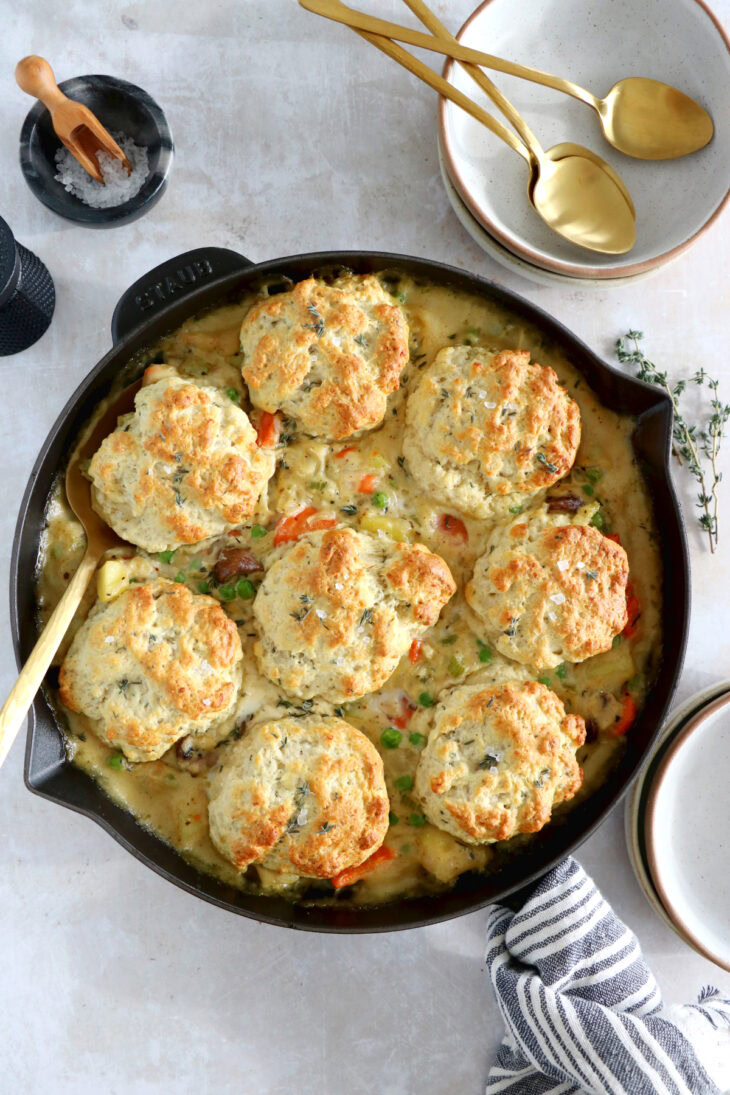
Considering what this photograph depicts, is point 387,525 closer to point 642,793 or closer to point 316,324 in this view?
point 316,324

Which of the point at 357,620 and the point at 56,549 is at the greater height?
the point at 357,620

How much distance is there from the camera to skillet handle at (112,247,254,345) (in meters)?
3.40

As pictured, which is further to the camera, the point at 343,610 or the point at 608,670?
the point at 608,670

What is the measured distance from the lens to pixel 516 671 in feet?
11.4

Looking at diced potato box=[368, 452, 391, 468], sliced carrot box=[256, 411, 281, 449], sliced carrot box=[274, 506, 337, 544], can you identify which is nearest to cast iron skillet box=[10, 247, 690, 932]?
sliced carrot box=[256, 411, 281, 449]

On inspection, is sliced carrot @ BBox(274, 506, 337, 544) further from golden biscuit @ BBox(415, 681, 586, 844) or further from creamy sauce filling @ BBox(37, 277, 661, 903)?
golden biscuit @ BBox(415, 681, 586, 844)

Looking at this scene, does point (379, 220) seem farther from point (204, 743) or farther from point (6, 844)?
point (6, 844)

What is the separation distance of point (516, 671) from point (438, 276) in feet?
4.85

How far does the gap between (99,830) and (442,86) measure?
3.19 meters

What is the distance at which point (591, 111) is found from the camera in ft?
12.9

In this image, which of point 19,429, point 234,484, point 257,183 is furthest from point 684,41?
point 19,429

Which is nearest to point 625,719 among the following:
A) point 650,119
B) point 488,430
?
point 488,430

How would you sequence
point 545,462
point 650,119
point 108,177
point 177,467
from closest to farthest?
point 177,467, point 545,462, point 108,177, point 650,119

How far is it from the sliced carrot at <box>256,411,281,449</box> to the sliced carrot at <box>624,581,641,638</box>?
4.74 ft
